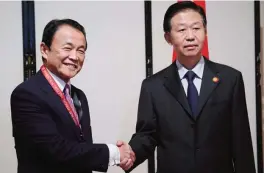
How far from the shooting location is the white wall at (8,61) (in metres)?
3.16

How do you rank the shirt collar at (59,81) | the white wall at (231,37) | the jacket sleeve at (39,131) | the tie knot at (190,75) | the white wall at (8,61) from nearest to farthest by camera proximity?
1. the jacket sleeve at (39,131)
2. the shirt collar at (59,81)
3. the tie knot at (190,75)
4. the white wall at (8,61)
5. the white wall at (231,37)

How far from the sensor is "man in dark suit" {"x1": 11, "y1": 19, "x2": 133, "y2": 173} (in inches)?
65.9

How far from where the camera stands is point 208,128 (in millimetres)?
1895

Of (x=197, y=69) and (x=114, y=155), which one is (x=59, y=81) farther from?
(x=197, y=69)

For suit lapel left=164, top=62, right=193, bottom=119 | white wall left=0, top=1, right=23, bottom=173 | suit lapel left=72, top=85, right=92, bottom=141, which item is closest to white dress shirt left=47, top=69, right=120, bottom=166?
suit lapel left=72, top=85, right=92, bottom=141

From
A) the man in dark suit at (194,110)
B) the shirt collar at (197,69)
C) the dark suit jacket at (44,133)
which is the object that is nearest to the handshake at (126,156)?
the man in dark suit at (194,110)

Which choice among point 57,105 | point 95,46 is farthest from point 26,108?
point 95,46

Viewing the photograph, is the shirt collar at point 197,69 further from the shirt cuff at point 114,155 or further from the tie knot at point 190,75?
the shirt cuff at point 114,155

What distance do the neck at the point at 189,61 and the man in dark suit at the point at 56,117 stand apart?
1.87 feet

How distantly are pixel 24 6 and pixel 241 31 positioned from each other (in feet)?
7.05

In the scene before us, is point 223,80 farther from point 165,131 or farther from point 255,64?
point 255,64

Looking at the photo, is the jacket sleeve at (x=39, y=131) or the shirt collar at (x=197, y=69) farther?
the shirt collar at (x=197, y=69)

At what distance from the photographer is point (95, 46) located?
3316 mm

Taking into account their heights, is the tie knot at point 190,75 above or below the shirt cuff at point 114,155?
above
